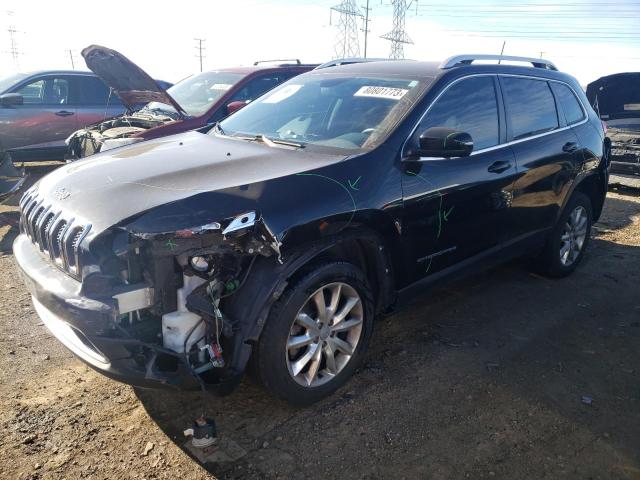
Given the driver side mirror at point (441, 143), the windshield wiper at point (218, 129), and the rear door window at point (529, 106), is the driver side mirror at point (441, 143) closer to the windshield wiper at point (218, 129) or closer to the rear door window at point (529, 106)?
the rear door window at point (529, 106)

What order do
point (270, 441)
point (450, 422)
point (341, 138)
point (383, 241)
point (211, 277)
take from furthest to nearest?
point (341, 138)
point (383, 241)
point (450, 422)
point (270, 441)
point (211, 277)

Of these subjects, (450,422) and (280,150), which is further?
(280,150)

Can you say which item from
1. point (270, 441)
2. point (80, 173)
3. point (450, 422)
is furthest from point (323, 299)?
point (80, 173)

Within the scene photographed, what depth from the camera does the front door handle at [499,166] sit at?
379cm

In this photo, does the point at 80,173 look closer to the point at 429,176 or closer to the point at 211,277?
the point at 211,277

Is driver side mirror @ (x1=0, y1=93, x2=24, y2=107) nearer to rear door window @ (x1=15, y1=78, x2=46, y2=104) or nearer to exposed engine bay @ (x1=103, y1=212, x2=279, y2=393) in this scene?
rear door window @ (x1=15, y1=78, x2=46, y2=104)

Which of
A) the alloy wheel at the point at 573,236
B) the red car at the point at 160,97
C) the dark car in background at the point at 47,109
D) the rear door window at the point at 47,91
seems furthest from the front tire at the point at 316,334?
the rear door window at the point at 47,91

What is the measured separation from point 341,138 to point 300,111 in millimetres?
673

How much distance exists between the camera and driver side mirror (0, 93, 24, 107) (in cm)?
816

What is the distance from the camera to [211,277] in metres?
2.50

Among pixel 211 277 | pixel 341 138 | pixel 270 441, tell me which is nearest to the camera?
pixel 211 277

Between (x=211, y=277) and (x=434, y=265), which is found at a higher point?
(x=211, y=277)

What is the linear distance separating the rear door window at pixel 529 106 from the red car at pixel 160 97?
9.86 feet

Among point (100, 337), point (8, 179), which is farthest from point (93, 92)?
point (100, 337)
